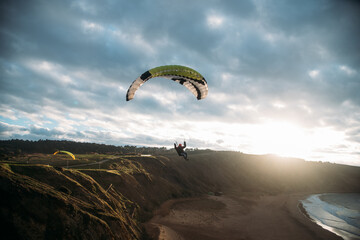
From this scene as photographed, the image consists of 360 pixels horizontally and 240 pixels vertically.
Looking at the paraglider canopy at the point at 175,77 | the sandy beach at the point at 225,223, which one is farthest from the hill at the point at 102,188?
the paraglider canopy at the point at 175,77

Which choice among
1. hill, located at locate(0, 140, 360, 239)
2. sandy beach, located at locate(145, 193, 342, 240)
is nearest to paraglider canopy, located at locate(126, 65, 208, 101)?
hill, located at locate(0, 140, 360, 239)

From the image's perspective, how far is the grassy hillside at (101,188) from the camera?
9.27 m

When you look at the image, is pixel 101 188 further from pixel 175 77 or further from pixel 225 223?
pixel 225 223

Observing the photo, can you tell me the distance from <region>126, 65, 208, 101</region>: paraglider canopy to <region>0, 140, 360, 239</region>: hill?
358 inches

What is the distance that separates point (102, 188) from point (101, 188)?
0.66ft

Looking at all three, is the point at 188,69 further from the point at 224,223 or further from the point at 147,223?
the point at 224,223

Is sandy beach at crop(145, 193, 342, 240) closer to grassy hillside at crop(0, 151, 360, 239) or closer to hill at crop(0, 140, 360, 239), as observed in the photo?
hill at crop(0, 140, 360, 239)

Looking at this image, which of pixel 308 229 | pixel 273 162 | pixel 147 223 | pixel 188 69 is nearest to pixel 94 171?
pixel 147 223

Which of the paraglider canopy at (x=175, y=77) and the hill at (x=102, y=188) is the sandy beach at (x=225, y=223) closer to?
the hill at (x=102, y=188)

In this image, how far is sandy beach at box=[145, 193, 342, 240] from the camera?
19.6 meters

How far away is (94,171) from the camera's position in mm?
22688

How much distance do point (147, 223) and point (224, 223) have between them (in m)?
Result: 10.0

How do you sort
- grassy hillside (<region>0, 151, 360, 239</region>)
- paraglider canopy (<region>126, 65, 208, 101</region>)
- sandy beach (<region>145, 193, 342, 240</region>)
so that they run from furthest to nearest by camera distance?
sandy beach (<region>145, 193, 342, 240</region>) → paraglider canopy (<region>126, 65, 208, 101</region>) → grassy hillside (<region>0, 151, 360, 239</region>)

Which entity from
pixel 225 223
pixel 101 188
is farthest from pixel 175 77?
pixel 225 223
